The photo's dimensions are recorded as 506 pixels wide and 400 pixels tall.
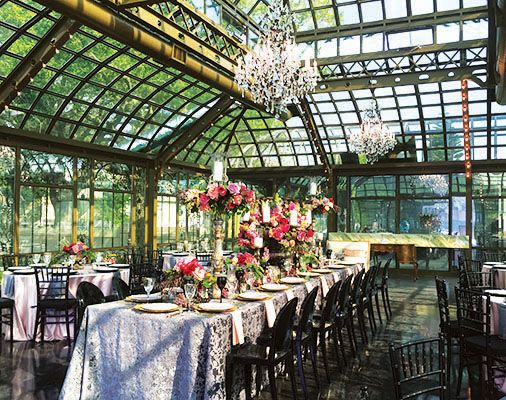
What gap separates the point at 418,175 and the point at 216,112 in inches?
261

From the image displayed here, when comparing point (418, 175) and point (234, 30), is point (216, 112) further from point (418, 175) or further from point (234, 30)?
point (418, 175)

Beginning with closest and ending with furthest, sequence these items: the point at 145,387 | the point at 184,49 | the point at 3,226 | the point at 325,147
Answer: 1. the point at 145,387
2. the point at 184,49
3. the point at 3,226
4. the point at 325,147

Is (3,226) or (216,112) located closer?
(3,226)

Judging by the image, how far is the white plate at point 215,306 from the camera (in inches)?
154

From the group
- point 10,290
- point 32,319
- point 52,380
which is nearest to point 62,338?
point 32,319

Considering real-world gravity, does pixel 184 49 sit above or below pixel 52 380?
above

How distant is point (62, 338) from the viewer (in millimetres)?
6691

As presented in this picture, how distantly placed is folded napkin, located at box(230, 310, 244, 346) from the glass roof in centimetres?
475

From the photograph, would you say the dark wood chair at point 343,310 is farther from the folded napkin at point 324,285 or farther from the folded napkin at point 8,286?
the folded napkin at point 8,286

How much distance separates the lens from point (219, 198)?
484 centimetres

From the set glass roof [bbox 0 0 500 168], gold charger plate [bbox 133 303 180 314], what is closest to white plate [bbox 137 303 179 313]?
gold charger plate [bbox 133 303 180 314]

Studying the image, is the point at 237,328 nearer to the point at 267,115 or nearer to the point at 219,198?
the point at 219,198

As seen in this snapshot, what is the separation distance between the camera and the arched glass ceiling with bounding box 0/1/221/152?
27.2 ft


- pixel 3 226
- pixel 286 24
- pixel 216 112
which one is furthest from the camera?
pixel 216 112
